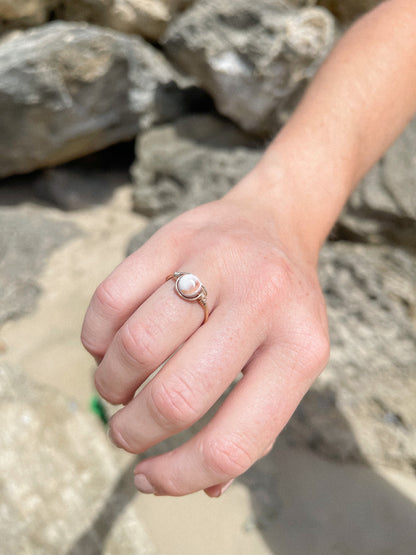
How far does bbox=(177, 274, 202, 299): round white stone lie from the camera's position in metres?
0.69

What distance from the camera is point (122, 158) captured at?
9.29 ft

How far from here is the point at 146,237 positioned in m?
1.68

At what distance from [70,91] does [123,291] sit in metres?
1.76

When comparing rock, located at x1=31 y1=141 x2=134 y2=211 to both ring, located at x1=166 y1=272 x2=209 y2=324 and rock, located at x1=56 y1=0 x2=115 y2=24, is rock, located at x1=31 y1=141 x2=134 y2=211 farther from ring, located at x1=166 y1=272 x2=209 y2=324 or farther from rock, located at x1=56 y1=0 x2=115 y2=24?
ring, located at x1=166 y1=272 x2=209 y2=324

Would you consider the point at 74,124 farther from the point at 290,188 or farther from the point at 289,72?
the point at 290,188

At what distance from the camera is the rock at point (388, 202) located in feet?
6.20

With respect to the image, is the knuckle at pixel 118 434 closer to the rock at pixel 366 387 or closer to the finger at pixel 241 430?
the finger at pixel 241 430

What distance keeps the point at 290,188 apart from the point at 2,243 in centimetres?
143

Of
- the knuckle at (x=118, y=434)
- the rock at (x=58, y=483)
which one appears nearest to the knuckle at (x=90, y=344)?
the knuckle at (x=118, y=434)

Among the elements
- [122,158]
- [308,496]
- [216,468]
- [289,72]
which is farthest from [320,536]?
[122,158]

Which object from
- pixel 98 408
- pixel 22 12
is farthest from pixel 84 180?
pixel 98 408

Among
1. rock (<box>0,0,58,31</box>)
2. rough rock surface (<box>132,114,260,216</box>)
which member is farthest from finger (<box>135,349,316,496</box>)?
rock (<box>0,0,58,31</box>)

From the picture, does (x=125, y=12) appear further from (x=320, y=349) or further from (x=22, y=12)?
(x=320, y=349)

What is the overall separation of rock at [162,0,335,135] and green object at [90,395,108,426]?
1641 millimetres
